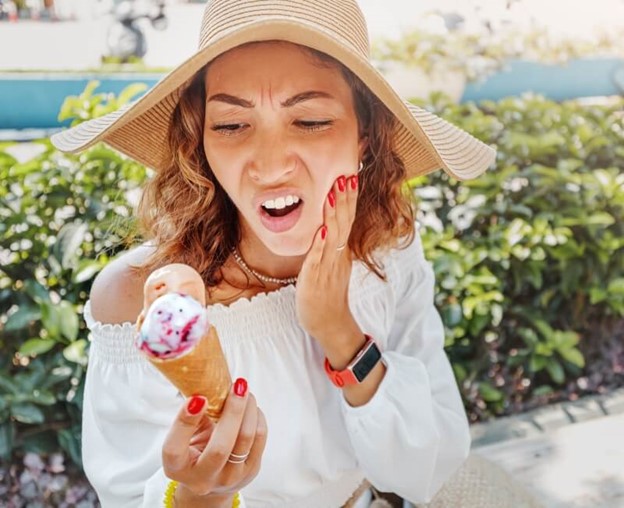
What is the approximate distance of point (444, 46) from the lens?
7.38 metres

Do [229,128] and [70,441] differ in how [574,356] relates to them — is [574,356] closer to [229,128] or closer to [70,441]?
[70,441]

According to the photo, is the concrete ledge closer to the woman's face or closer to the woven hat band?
the woman's face

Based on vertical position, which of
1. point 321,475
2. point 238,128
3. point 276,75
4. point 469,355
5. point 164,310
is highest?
point 276,75

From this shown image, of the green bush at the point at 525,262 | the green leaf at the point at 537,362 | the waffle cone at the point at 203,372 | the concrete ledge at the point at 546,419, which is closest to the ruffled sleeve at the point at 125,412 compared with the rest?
the waffle cone at the point at 203,372

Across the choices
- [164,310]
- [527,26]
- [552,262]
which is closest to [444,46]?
[527,26]

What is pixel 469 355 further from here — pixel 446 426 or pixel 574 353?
pixel 446 426

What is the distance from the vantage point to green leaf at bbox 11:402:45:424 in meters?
2.36

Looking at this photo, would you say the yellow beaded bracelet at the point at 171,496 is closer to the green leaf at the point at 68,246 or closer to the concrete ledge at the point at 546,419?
the green leaf at the point at 68,246

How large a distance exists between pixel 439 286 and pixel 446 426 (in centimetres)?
126

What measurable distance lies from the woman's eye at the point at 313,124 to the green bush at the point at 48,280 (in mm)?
998

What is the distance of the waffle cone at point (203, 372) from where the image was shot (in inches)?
41.6

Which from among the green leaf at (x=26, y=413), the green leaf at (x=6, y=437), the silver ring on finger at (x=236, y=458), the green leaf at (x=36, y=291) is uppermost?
the silver ring on finger at (x=236, y=458)

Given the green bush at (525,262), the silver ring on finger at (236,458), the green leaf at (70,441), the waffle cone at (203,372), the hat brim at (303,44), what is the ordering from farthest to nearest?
the green bush at (525,262) < the green leaf at (70,441) < the hat brim at (303,44) < the silver ring on finger at (236,458) < the waffle cone at (203,372)

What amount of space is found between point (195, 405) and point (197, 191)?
0.70 meters
